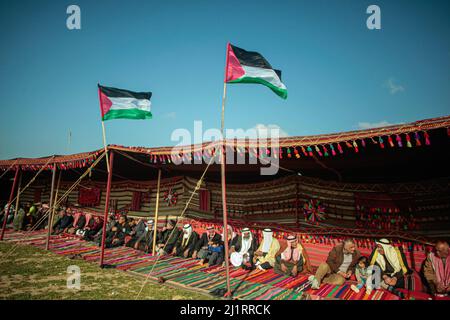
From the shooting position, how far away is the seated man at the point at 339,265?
5.77 metres

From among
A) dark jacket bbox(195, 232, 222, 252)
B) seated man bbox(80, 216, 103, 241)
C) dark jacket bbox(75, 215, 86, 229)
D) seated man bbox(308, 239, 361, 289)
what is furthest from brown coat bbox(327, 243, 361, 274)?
dark jacket bbox(75, 215, 86, 229)

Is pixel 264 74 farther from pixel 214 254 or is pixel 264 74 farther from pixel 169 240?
pixel 169 240

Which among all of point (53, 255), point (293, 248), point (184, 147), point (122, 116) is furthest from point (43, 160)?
point (293, 248)

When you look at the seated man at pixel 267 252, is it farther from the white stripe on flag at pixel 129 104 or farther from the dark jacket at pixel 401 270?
the white stripe on flag at pixel 129 104

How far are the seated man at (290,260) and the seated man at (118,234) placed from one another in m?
6.68

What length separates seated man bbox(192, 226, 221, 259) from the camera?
8052 mm

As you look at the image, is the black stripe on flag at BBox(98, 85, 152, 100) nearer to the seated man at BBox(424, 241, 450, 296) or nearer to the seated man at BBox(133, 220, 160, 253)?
the seated man at BBox(133, 220, 160, 253)

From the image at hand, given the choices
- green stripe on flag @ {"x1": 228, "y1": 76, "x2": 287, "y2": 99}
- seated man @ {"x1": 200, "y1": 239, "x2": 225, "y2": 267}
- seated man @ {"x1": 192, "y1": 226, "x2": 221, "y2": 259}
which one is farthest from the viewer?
seated man @ {"x1": 192, "y1": 226, "x2": 221, "y2": 259}

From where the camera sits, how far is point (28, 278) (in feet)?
19.2

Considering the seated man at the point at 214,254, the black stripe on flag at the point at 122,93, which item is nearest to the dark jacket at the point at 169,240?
the seated man at the point at 214,254

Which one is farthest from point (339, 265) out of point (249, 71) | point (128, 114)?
point (128, 114)

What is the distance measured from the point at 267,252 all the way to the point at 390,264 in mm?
3249

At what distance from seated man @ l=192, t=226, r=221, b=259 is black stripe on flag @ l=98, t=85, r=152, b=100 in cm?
515

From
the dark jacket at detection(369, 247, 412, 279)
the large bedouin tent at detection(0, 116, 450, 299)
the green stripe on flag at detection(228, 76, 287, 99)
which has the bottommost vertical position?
the dark jacket at detection(369, 247, 412, 279)
